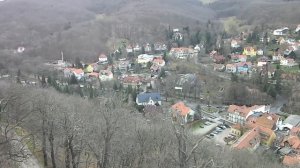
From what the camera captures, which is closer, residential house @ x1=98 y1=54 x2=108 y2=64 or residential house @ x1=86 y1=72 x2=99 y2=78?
residential house @ x1=86 y1=72 x2=99 y2=78

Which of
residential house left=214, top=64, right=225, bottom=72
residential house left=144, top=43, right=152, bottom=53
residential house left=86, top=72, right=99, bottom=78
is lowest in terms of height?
residential house left=86, top=72, right=99, bottom=78

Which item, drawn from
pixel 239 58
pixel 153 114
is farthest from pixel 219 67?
pixel 153 114

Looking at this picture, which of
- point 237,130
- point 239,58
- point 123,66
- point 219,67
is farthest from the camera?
point 123,66

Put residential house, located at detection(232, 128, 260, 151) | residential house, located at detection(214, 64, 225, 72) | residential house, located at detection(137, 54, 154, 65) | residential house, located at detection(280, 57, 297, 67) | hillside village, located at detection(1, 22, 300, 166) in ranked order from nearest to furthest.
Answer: residential house, located at detection(232, 128, 260, 151)
hillside village, located at detection(1, 22, 300, 166)
residential house, located at detection(280, 57, 297, 67)
residential house, located at detection(214, 64, 225, 72)
residential house, located at detection(137, 54, 154, 65)

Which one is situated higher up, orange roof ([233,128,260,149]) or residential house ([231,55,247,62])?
residential house ([231,55,247,62])

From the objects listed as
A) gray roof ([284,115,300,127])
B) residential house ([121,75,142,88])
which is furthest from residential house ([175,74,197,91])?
gray roof ([284,115,300,127])

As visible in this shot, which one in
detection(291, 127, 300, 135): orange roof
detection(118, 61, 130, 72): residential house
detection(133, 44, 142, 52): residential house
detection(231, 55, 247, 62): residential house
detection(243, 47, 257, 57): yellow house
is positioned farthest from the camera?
detection(133, 44, 142, 52): residential house

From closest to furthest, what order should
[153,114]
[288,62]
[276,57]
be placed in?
[153,114]
[288,62]
[276,57]

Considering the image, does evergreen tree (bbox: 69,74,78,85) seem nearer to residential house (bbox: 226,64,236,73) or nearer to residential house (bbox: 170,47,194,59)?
residential house (bbox: 170,47,194,59)

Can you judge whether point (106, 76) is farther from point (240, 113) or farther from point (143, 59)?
point (240, 113)
